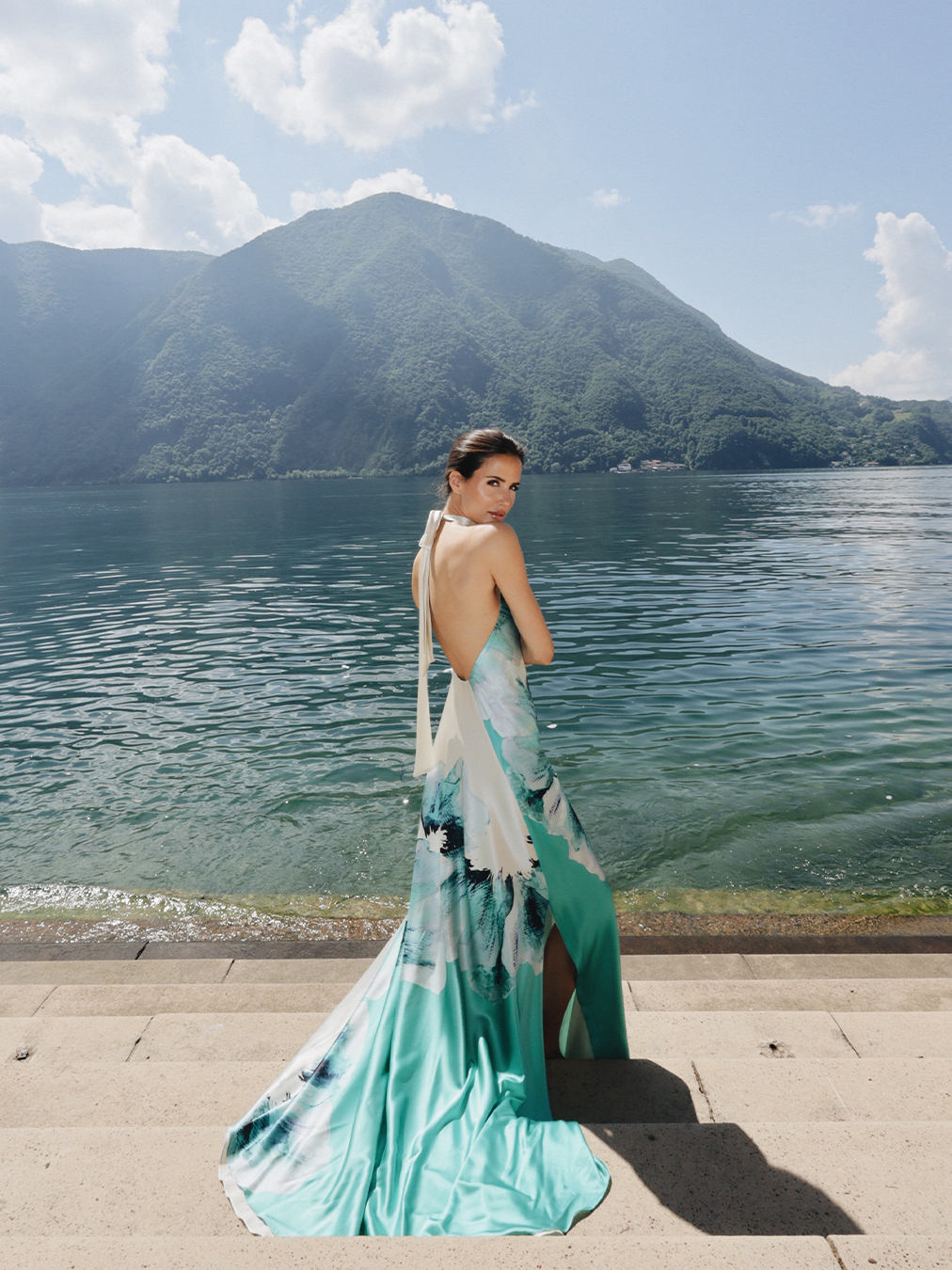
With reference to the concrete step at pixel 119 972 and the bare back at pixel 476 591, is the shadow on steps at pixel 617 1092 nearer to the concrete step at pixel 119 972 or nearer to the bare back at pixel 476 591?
the bare back at pixel 476 591

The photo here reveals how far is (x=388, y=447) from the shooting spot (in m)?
149

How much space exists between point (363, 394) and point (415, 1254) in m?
175

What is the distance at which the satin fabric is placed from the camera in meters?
2.45

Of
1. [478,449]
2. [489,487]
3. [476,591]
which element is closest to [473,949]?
[476,591]

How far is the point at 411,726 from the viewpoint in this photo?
10180mm

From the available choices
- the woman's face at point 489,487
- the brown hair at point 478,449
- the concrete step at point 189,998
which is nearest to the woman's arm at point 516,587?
the woman's face at point 489,487

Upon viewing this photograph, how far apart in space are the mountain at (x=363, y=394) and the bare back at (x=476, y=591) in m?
133

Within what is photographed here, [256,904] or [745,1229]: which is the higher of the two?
[745,1229]

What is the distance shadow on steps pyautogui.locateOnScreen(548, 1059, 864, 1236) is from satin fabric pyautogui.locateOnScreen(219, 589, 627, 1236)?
6.9 inches

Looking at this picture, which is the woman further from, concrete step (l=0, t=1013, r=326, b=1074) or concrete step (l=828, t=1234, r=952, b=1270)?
concrete step (l=828, t=1234, r=952, b=1270)

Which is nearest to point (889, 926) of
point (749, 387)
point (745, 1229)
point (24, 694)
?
point (745, 1229)

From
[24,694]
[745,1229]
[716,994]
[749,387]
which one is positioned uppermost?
[749,387]

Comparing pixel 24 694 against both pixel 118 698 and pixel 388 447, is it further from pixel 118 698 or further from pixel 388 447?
pixel 388 447

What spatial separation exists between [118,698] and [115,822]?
4450 millimetres
